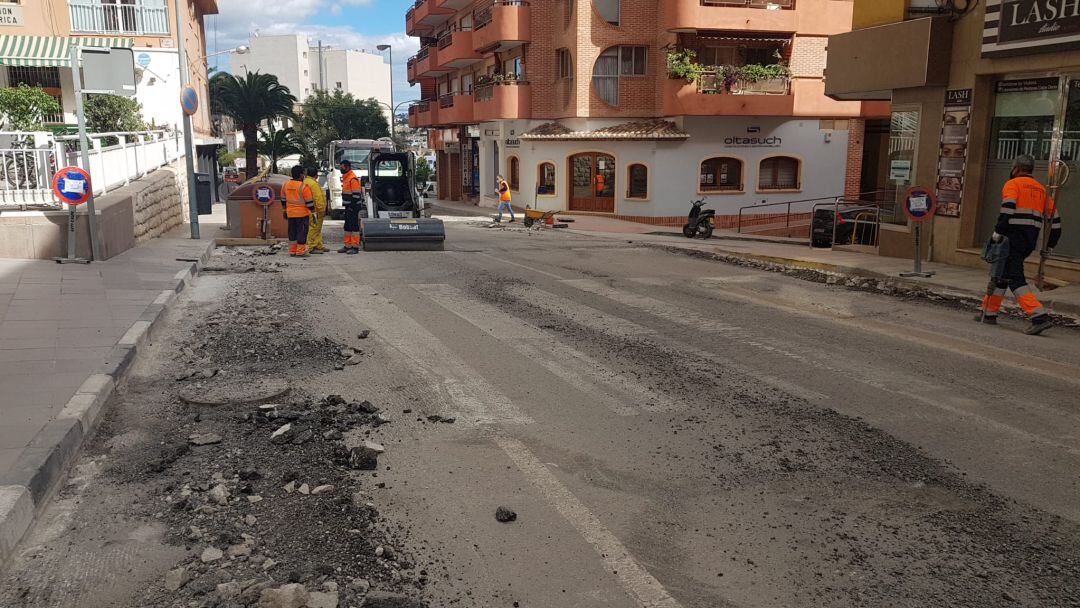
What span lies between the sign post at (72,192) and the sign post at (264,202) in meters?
5.56

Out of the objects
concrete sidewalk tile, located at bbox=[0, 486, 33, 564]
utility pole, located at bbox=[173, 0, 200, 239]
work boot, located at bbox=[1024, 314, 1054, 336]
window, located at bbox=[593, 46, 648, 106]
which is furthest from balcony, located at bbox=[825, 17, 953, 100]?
window, located at bbox=[593, 46, 648, 106]

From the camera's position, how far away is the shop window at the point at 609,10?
104ft

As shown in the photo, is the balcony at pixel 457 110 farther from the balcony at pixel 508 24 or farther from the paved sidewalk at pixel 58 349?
the paved sidewalk at pixel 58 349

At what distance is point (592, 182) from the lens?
3325 cm

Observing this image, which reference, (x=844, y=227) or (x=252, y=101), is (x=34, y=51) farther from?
(x=844, y=227)

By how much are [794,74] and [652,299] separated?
77.1 ft

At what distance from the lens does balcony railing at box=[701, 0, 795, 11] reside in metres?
30.4

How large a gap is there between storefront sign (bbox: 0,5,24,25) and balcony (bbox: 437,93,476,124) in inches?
721

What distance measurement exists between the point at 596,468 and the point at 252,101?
158ft

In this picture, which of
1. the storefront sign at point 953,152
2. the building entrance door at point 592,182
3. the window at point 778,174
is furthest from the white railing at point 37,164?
the window at point 778,174

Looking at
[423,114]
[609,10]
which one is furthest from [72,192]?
[423,114]

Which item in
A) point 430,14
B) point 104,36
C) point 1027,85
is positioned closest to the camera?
point 1027,85

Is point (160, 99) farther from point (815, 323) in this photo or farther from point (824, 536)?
point (824, 536)

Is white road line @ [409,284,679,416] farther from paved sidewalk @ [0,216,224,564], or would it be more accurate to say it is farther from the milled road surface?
paved sidewalk @ [0,216,224,564]
